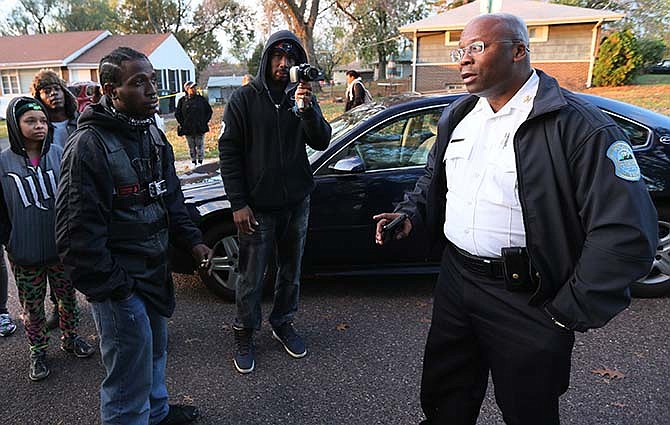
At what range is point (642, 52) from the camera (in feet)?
67.6

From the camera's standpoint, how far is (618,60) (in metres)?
19.2

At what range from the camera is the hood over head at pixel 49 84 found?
3.77 meters

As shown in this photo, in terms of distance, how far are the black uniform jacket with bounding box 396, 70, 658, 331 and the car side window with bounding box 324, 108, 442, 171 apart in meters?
2.15

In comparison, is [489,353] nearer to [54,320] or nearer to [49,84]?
[54,320]

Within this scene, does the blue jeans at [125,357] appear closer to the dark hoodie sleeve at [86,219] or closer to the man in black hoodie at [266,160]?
the dark hoodie sleeve at [86,219]

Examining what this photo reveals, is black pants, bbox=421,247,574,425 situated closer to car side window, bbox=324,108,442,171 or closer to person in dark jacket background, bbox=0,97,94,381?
car side window, bbox=324,108,442,171

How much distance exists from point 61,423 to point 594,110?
2.95 m

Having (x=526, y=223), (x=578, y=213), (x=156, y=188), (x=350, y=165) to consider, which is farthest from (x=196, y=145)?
(x=578, y=213)

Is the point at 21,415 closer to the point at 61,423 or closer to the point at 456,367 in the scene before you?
the point at 61,423

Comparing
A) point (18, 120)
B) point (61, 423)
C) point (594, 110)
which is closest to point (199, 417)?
point (61, 423)

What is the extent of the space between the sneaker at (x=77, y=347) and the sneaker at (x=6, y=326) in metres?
0.58

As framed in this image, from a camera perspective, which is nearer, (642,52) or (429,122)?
(429,122)

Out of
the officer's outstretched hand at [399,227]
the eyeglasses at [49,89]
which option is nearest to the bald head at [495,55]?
the officer's outstretched hand at [399,227]

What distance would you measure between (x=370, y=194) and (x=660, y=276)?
2.46 m
